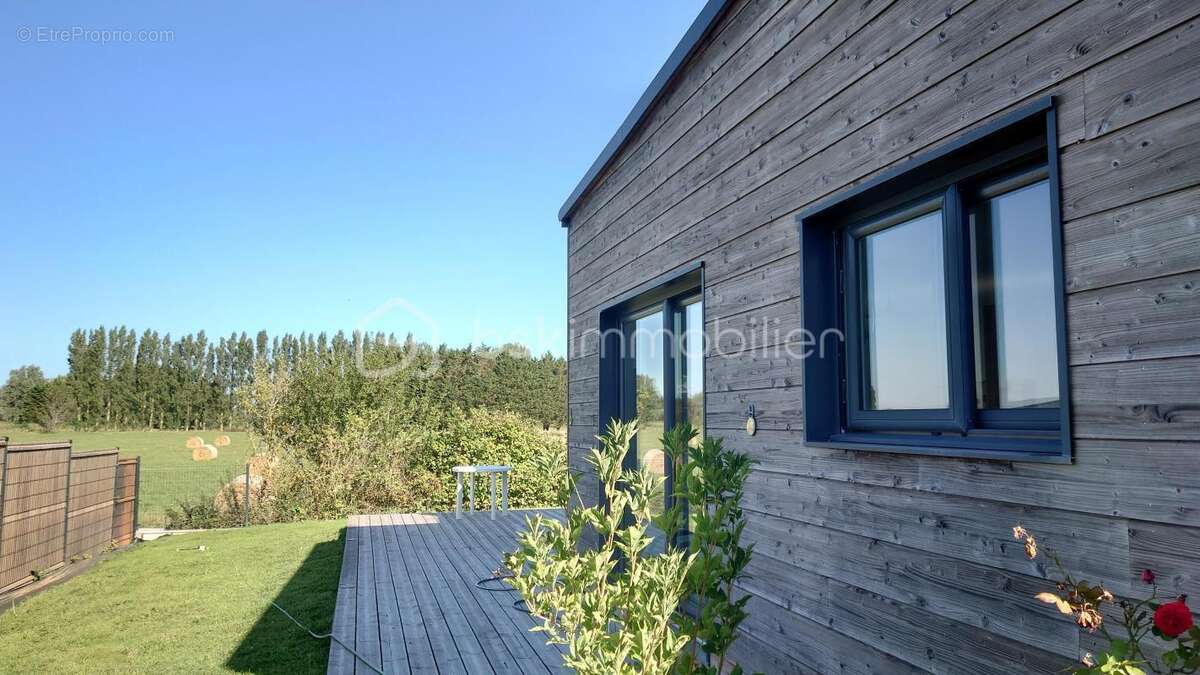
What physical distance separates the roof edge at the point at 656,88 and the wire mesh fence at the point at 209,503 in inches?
284

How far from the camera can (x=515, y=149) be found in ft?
44.1

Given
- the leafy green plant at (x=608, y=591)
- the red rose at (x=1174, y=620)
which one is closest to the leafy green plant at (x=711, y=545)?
the leafy green plant at (x=608, y=591)

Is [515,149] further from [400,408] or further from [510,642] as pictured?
[510,642]

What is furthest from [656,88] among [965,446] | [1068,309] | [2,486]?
[2,486]

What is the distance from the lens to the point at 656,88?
4.10m

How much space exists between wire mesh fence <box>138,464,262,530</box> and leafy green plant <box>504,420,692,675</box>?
8.99 m

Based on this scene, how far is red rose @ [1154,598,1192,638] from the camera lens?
3.59 ft

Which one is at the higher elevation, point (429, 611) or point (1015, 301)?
point (1015, 301)

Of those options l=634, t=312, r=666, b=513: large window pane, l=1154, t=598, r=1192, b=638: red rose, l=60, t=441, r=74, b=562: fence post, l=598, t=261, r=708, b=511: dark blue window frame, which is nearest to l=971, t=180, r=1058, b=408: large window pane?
l=1154, t=598, r=1192, b=638: red rose

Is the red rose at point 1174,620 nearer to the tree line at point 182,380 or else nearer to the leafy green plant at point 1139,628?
the leafy green plant at point 1139,628

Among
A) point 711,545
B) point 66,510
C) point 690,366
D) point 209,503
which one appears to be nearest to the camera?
point 711,545

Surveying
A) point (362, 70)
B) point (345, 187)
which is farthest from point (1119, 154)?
point (345, 187)

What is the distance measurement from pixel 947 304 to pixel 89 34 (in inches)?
334

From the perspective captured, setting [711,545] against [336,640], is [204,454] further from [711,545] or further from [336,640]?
[711,545]
